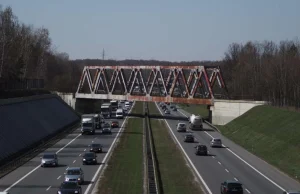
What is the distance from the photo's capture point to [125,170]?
168 feet

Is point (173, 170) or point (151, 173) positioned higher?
point (151, 173)

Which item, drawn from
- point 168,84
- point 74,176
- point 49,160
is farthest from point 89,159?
point 168,84

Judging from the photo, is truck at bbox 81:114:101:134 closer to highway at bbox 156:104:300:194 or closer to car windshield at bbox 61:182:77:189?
highway at bbox 156:104:300:194

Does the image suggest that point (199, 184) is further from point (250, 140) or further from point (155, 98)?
point (155, 98)

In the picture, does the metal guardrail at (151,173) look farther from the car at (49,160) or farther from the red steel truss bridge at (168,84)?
the red steel truss bridge at (168,84)

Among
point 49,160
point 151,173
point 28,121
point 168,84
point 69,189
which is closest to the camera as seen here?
point 69,189

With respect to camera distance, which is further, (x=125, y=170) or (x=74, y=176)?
(x=125, y=170)

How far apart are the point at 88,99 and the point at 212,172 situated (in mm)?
102807

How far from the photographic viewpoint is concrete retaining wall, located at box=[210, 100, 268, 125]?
104625 mm

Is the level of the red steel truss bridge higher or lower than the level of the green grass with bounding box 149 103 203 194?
higher

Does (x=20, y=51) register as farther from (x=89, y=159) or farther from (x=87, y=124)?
(x=89, y=159)

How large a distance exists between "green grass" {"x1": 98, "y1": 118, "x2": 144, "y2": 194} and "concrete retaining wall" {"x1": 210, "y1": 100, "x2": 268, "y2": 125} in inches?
1028

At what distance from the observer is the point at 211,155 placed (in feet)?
215

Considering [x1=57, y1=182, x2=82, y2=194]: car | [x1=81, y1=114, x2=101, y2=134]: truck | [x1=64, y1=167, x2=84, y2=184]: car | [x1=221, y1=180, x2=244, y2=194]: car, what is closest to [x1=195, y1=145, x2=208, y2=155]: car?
[x1=64, y1=167, x2=84, y2=184]: car
